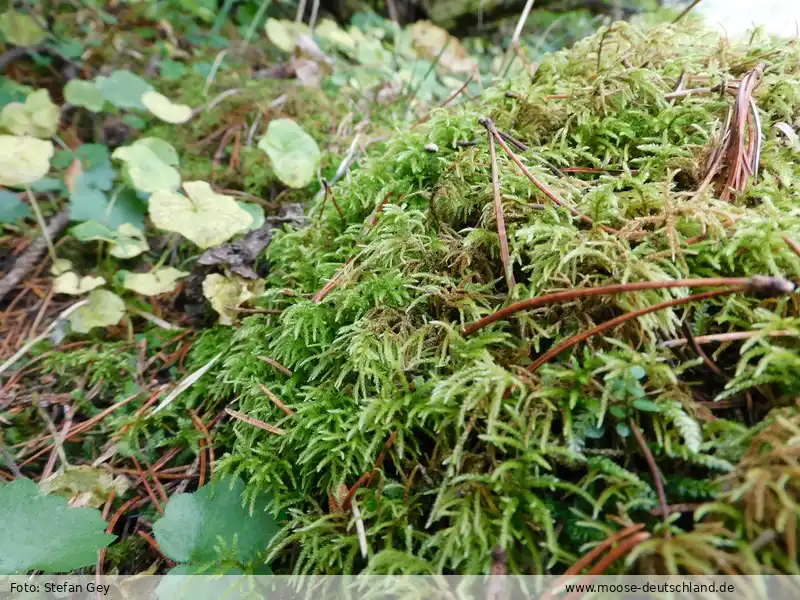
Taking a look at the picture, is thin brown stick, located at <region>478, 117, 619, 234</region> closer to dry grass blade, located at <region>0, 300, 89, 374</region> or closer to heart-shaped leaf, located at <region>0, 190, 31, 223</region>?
dry grass blade, located at <region>0, 300, 89, 374</region>

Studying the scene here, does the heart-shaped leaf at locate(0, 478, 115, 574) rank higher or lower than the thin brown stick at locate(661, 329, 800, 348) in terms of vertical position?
lower

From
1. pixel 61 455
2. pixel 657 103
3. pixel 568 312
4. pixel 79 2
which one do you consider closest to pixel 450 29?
pixel 79 2

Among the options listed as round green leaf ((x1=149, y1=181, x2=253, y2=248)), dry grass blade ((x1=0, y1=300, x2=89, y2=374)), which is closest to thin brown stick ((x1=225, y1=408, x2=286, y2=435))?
round green leaf ((x1=149, y1=181, x2=253, y2=248))

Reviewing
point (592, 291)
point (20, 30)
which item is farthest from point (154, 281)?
point (20, 30)

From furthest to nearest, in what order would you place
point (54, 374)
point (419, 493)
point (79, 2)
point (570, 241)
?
point (79, 2)
point (54, 374)
point (570, 241)
point (419, 493)

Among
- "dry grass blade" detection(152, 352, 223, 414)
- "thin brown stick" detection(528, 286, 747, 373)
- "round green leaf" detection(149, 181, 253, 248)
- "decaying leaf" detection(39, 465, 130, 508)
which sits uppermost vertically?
"thin brown stick" detection(528, 286, 747, 373)

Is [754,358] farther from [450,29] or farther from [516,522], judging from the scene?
[450,29]

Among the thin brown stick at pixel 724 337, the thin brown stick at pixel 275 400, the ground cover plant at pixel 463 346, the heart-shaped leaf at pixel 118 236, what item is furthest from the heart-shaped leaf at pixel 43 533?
Result: the thin brown stick at pixel 724 337
